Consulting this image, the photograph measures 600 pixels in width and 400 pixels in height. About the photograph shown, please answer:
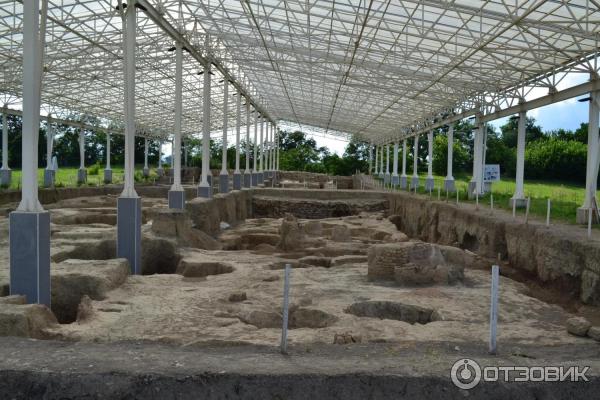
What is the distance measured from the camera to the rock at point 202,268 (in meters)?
12.3

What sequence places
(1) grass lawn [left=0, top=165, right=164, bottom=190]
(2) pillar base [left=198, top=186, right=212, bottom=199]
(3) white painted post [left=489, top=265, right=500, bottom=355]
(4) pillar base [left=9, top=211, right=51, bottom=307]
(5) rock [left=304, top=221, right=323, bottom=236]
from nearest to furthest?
1. (3) white painted post [left=489, top=265, right=500, bottom=355]
2. (4) pillar base [left=9, top=211, right=51, bottom=307]
3. (5) rock [left=304, top=221, right=323, bottom=236]
4. (2) pillar base [left=198, top=186, right=212, bottom=199]
5. (1) grass lawn [left=0, top=165, right=164, bottom=190]

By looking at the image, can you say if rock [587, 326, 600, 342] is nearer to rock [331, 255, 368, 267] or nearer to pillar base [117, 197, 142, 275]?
rock [331, 255, 368, 267]

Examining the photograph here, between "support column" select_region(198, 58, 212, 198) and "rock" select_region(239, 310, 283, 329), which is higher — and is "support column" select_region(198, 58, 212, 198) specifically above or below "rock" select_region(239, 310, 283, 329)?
above

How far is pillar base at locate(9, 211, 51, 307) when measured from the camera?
7.78 meters

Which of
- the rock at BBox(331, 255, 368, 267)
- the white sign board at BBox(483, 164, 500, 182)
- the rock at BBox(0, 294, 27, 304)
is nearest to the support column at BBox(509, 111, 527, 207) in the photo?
the white sign board at BBox(483, 164, 500, 182)

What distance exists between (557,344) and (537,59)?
1338cm

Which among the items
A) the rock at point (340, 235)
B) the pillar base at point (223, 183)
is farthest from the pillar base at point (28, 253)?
the pillar base at point (223, 183)

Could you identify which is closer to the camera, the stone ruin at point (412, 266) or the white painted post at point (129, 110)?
the stone ruin at point (412, 266)

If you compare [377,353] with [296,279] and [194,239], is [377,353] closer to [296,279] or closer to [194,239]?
[296,279]

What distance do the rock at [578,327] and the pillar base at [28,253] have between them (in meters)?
7.42

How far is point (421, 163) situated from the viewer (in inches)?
2712

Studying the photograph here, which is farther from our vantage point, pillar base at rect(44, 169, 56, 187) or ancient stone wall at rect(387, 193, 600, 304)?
pillar base at rect(44, 169, 56, 187)

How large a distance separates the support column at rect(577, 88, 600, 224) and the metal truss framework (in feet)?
2.70

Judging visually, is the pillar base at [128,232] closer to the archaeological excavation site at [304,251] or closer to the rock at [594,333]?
the archaeological excavation site at [304,251]
